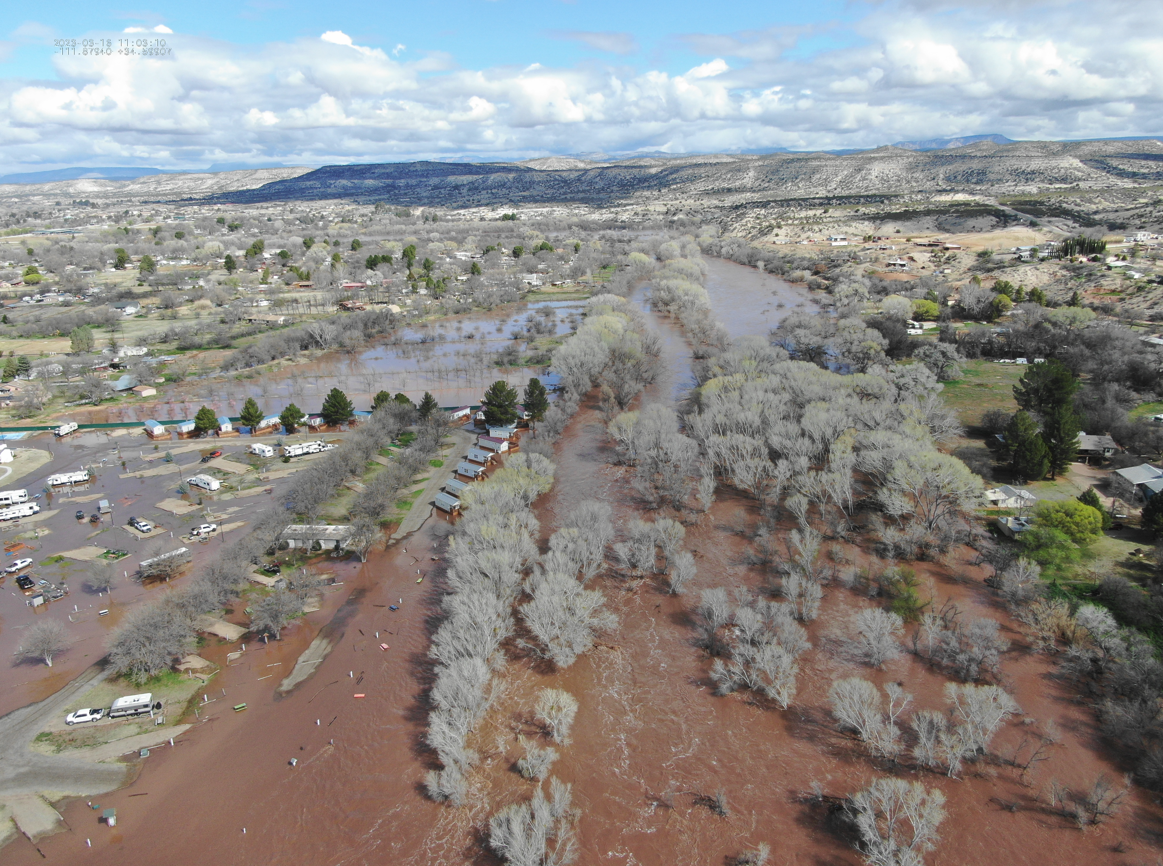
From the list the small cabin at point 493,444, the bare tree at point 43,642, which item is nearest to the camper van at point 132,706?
the bare tree at point 43,642

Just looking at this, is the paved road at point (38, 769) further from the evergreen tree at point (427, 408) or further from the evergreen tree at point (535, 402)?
the evergreen tree at point (535, 402)

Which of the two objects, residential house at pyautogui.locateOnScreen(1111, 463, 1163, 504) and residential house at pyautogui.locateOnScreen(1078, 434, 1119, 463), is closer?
residential house at pyautogui.locateOnScreen(1111, 463, 1163, 504)

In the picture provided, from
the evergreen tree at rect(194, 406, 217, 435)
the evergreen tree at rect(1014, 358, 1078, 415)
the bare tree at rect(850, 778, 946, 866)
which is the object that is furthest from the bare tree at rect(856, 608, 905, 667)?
the evergreen tree at rect(194, 406, 217, 435)

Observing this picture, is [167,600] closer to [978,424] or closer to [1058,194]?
[978,424]

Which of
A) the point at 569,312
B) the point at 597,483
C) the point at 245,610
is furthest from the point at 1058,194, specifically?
the point at 245,610

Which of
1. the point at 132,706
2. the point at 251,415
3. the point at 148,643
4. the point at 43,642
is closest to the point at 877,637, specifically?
the point at 132,706

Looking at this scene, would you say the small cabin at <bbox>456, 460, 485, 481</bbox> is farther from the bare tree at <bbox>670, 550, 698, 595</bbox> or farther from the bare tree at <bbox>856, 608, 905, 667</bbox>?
the bare tree at <bbox>856, 608, 905, 667</bbox>

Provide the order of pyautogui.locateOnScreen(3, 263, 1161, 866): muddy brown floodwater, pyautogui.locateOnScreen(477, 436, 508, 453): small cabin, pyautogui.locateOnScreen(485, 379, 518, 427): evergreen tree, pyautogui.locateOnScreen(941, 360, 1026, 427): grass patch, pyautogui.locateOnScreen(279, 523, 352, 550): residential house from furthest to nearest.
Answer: pyautogui.locateOnScreen(941, 360, 1026, 427): grass patch, pyautogui.locateOnScreen(485, 379, 518, 427): evergreen tree, pyautogui.locateOnScreen(477, 436, 508, 453): small cabin, pyautogui.locateOnScreen(279, 523, 352, 550): residential house, pyautogui.locateOnScreen(3, 263, 1161, 866): muddy brown floodwater
